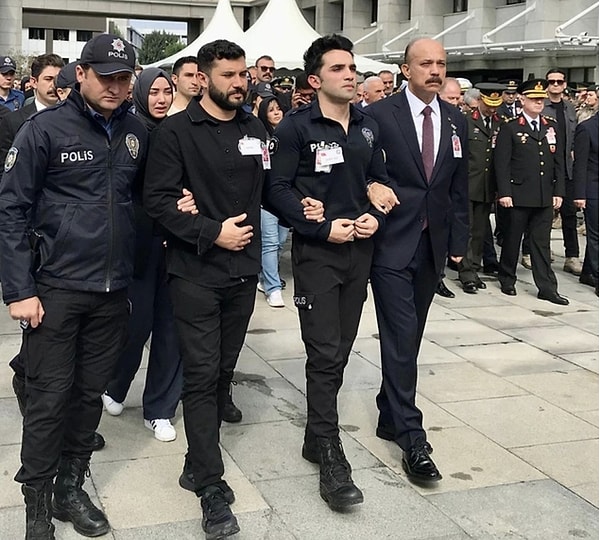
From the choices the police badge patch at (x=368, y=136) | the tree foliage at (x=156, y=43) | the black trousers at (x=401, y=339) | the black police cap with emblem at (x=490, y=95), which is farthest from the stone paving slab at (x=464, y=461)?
the tree foliage at (x=156, y=43)

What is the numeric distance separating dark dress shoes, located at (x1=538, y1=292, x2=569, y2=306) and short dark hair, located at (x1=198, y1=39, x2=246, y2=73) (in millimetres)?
6026

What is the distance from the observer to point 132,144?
4.02 metres

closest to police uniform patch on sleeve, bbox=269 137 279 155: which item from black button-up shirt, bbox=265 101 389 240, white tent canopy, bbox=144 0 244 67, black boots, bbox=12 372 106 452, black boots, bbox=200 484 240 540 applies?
black button-up shirt, bbox=265 101 389 240

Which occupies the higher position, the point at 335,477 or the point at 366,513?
the point at 335,477

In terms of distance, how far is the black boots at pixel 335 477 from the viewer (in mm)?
4242

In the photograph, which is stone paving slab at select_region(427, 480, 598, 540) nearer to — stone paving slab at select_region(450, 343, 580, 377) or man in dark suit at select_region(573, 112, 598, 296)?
stone paving slab at select_region(450, 343, 580, 377)

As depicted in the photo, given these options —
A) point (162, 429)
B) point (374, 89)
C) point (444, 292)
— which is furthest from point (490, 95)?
point (162, 429)

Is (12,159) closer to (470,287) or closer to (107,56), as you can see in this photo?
(107,56)

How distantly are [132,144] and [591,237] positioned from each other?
23.6 ft

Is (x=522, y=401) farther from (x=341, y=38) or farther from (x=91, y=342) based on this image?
(x=91, y=342)

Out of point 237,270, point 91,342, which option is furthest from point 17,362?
point 237,270

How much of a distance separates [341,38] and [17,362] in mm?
2550

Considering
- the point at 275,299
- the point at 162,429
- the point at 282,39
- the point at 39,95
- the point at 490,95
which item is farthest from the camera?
the point at 282,39

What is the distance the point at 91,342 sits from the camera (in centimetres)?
401
